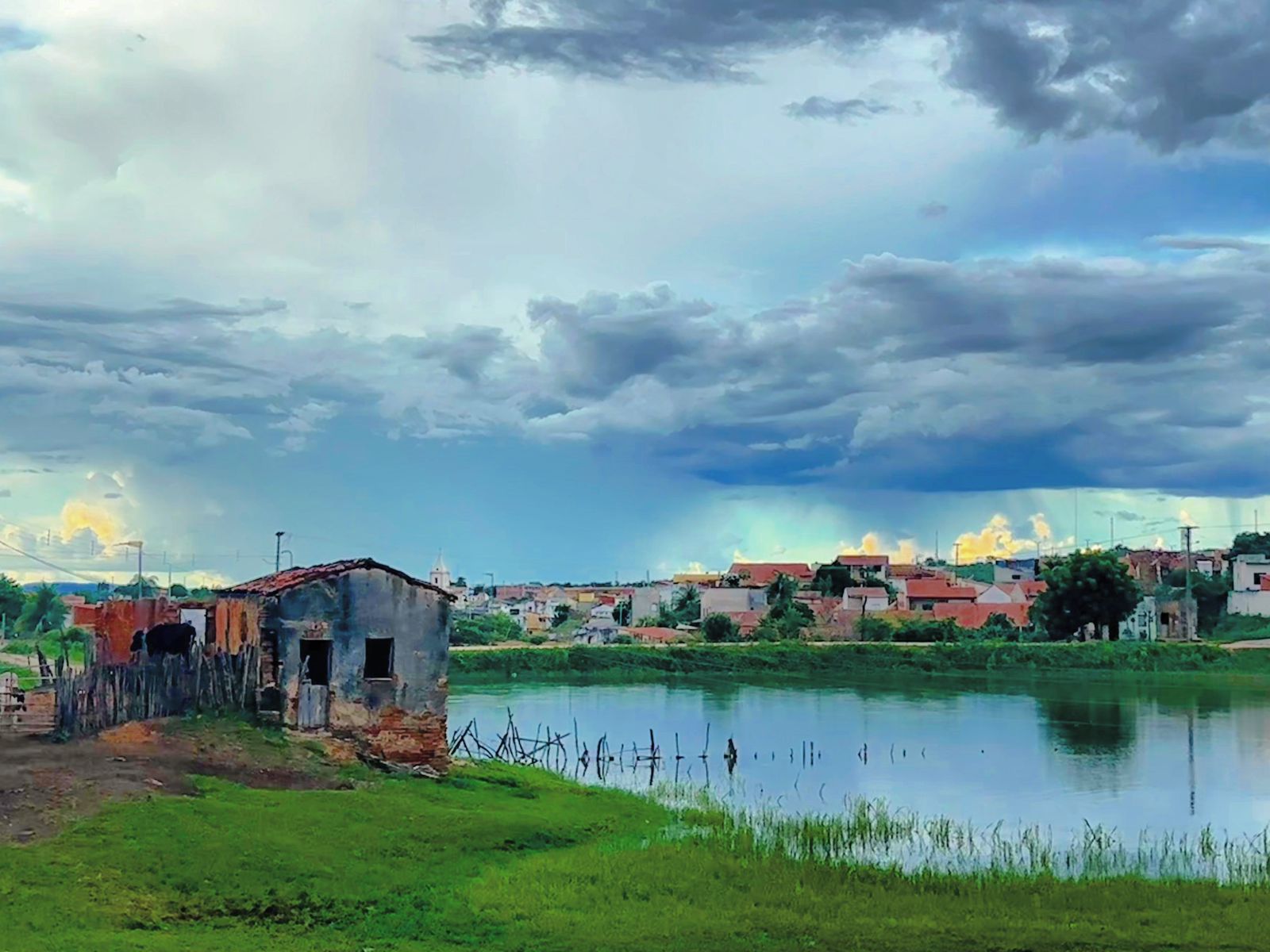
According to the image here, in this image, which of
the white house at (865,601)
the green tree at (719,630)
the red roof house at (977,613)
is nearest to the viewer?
the green tree at (719,630)

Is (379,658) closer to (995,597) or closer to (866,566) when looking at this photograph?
(995,597)

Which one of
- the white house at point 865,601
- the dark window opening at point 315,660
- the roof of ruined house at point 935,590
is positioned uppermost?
the roof of ruined house at point 935,590

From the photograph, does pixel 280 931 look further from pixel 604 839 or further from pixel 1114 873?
pixel 1114 873

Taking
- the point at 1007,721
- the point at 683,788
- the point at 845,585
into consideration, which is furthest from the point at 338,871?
the point at 845,585

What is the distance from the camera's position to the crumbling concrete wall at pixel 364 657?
2742cm

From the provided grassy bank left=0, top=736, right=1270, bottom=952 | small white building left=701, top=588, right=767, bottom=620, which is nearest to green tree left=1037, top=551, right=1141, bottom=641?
small white building left=701, top=588, right=767, bottom=620

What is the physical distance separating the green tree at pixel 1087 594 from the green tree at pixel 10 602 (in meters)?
65.5

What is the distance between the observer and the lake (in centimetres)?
3403

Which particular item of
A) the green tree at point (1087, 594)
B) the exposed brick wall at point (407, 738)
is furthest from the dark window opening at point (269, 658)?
the green tree at point (1087, 594)

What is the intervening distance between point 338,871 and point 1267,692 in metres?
60.3

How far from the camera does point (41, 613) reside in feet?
276

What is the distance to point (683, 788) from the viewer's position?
3528cm

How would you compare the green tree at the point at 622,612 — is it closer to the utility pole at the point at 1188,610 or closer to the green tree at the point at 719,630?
the green tree at the point at 719,630

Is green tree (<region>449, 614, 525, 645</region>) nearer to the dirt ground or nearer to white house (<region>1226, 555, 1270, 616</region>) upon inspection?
white house (<region>1226, 555, 1270, 616</region>)
